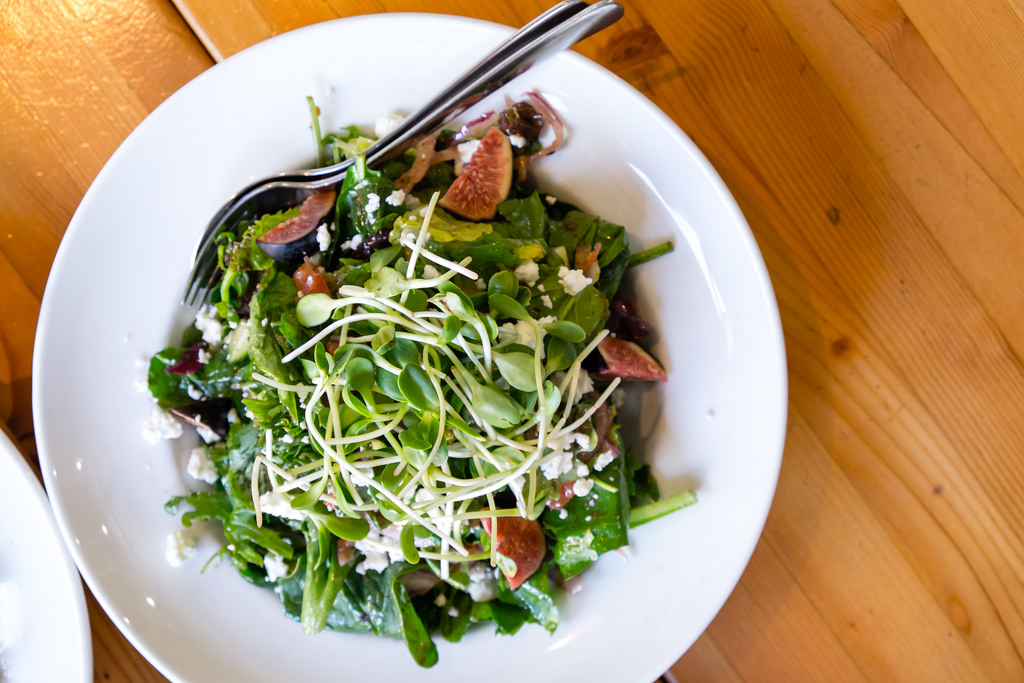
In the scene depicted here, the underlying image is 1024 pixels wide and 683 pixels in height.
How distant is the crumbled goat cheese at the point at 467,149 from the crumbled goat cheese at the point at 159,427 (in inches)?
33.9

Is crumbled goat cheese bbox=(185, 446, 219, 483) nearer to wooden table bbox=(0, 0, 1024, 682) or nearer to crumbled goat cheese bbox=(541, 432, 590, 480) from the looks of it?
wooden table bbox=(0, 0, 1024, 682)

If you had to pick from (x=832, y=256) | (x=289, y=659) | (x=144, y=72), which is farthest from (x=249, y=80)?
(x=832, y=256)

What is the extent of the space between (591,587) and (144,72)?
162 cm

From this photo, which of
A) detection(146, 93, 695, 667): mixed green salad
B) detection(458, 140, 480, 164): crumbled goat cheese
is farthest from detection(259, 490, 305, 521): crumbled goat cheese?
detection(458, 140, 480, 164): crumbled goat cheese

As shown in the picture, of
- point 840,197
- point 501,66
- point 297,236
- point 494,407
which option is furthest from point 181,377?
point 840,197

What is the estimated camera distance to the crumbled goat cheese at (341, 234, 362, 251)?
1344 mm

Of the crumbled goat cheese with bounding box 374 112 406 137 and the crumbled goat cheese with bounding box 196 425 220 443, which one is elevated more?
the crumbled goat cheese with bounding box 374 112 406 137

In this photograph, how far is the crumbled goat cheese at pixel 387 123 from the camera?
4.44 feet

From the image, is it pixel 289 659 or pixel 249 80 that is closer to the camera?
pixel 249 80

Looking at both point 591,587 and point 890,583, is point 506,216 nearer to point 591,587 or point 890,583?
point 591,587

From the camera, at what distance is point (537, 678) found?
142cm

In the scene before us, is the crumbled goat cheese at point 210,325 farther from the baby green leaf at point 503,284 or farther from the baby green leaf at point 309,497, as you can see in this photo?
the baby green leaf at point 503,284

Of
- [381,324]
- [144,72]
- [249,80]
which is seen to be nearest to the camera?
[381,324]

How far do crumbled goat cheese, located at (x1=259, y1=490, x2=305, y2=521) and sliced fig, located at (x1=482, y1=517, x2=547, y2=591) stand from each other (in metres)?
0.39
